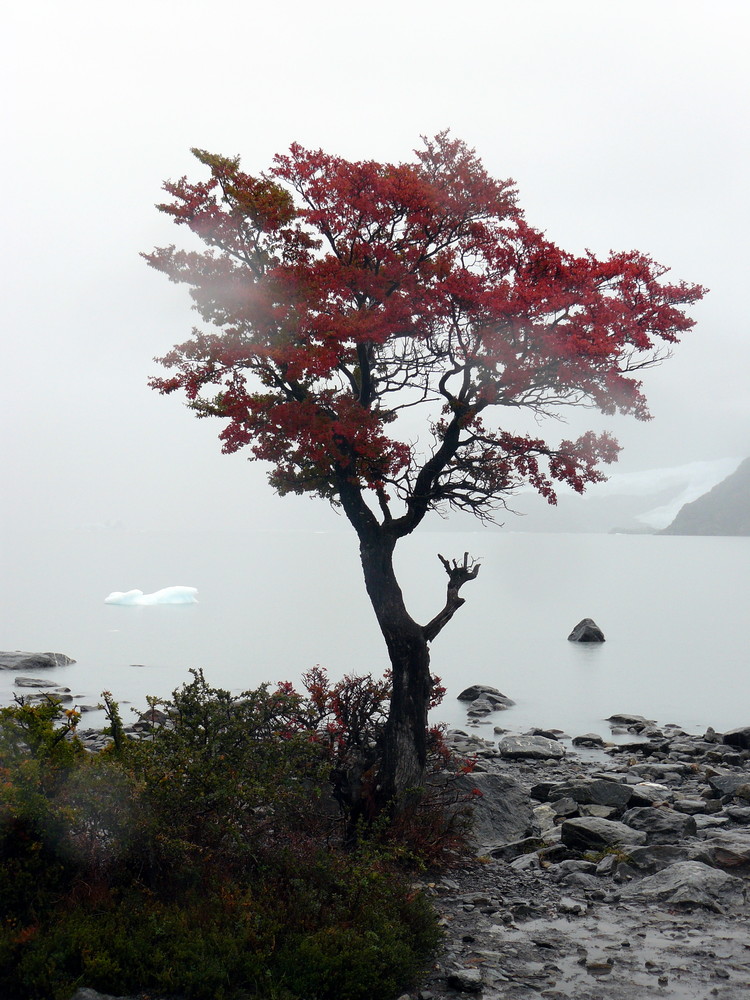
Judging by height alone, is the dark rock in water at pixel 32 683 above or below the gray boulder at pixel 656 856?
above

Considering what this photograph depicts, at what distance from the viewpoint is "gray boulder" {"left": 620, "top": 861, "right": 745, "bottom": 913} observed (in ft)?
40.8

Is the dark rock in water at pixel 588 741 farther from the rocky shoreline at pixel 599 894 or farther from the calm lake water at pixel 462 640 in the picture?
the rocky shoreline at pixel 599 894

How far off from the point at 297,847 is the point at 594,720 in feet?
94.8

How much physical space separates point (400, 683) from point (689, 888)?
556cm

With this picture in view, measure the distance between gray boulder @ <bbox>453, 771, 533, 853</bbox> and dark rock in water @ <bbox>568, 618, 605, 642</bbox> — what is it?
51.8 metres

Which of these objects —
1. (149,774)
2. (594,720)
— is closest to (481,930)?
(149,774)

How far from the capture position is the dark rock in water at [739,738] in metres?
28.1

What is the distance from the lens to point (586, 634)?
6856 centimetres

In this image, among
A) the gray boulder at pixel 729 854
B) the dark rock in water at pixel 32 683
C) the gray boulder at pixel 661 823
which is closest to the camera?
the gray boulder at pixel 729 854

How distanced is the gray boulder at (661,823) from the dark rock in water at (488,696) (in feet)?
78.2

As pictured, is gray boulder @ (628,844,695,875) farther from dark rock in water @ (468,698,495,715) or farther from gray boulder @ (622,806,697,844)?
dark rock in water @ (468,698,495,715)

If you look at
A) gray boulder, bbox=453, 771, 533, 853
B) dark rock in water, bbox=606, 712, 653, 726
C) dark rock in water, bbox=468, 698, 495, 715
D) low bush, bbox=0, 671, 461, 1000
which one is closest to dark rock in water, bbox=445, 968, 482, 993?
low bush, bbox=0, 671, 461, 1000

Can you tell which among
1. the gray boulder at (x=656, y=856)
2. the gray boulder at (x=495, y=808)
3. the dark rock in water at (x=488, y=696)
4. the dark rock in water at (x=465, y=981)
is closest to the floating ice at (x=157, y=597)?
the dark rock in water at (x=488, y=696)

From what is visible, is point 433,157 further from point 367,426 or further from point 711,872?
point 711,872
